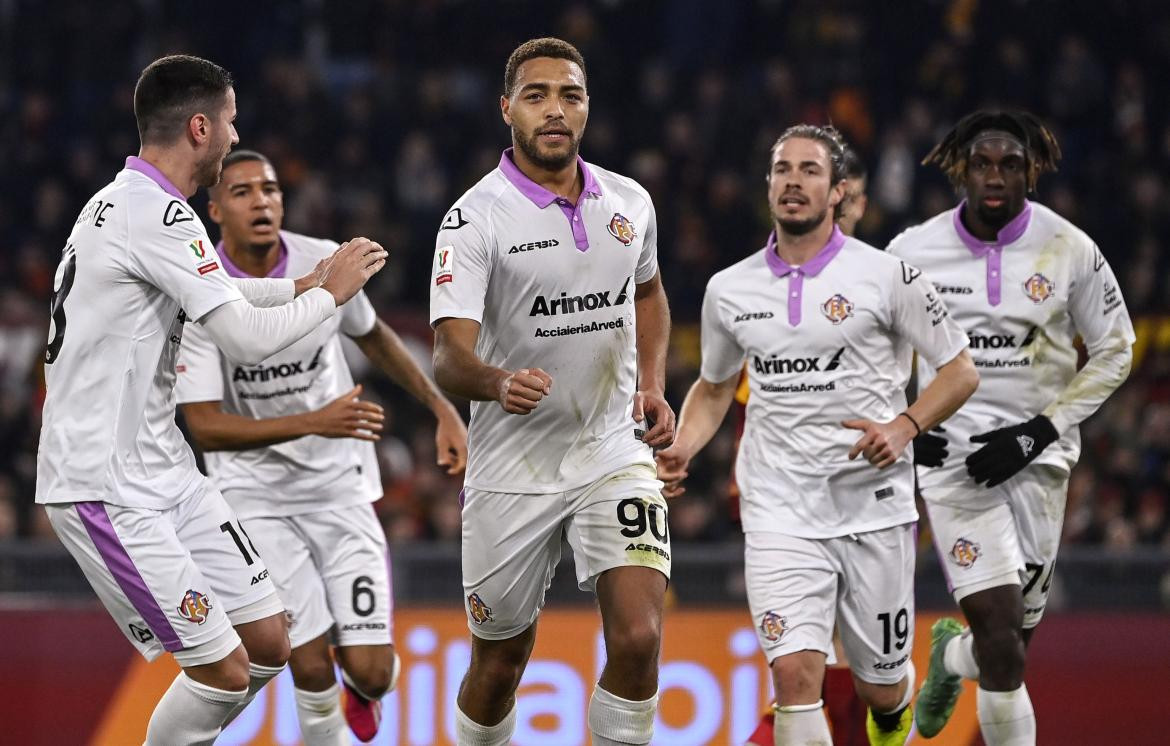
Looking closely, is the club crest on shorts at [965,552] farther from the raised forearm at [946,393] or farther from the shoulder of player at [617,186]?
the shoulder of player at [617,186]

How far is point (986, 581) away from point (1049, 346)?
3.43ft

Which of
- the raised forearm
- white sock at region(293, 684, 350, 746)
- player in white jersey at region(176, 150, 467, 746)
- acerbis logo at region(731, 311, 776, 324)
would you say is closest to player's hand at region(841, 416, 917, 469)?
the raised forearm

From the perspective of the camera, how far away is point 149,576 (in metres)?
5.38

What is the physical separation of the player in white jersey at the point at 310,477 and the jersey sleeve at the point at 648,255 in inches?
45.8

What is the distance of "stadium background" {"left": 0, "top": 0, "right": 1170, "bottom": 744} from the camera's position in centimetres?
1200

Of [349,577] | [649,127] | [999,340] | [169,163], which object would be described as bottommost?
[349,577]

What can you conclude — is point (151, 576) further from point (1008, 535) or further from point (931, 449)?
point (1008, 535)

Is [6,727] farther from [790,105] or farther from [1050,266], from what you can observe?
[790,105]

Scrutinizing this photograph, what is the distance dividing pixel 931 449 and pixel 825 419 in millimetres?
732

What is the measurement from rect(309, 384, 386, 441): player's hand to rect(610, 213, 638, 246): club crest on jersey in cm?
108

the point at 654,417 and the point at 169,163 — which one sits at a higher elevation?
the point at 169,163

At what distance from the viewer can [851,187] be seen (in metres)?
7.68

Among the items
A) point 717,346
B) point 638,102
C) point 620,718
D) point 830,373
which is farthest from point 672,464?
point 638,102

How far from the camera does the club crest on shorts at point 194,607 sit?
5398mm
